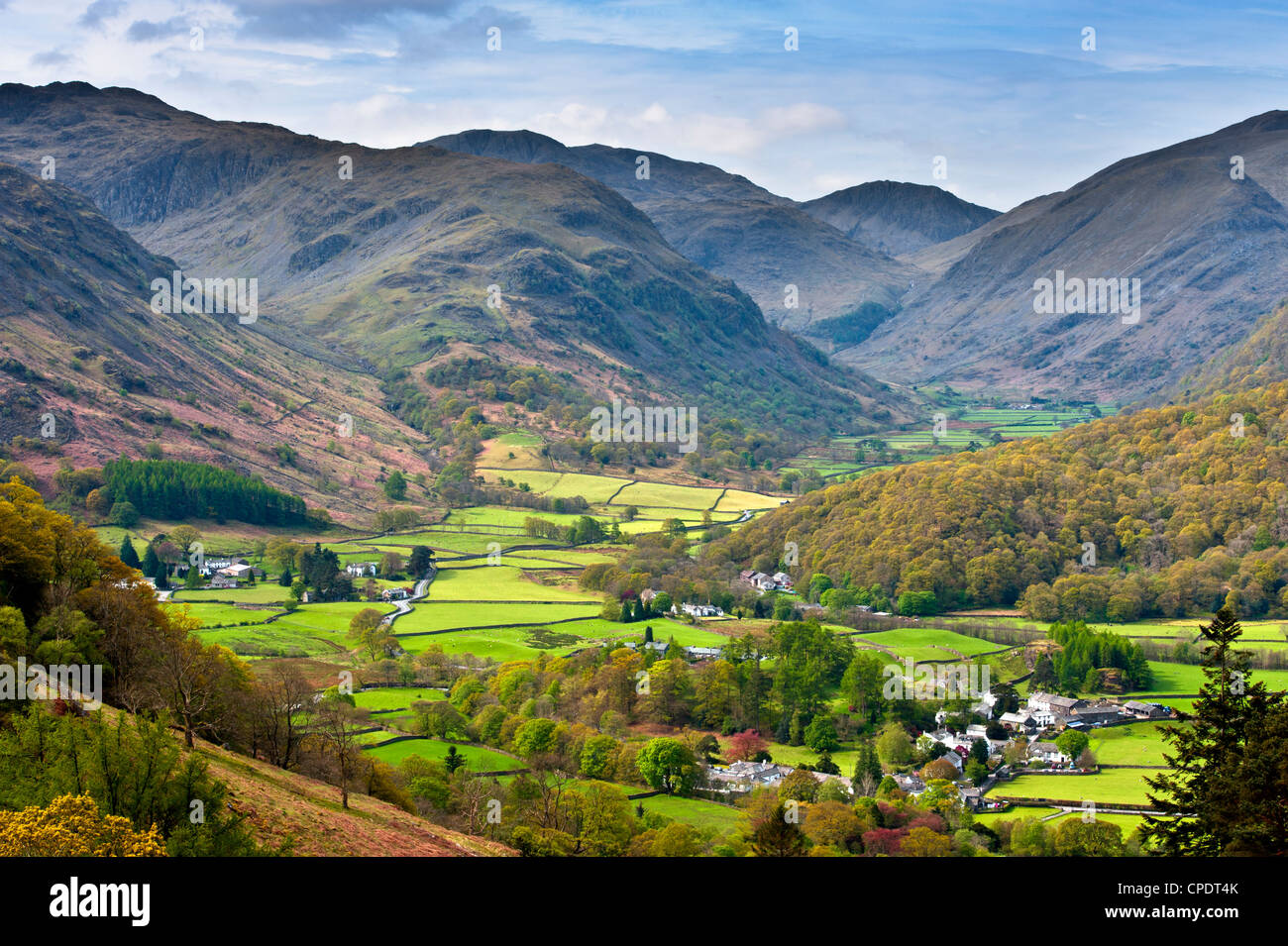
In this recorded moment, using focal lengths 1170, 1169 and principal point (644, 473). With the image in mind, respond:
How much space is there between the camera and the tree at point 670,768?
54.7 metres

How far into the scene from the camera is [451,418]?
606ft

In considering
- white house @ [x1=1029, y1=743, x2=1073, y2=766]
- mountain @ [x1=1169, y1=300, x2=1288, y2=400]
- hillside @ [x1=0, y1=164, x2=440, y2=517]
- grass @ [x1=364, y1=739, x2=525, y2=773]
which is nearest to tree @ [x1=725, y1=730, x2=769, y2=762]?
grass @ [x1=364, y1=739, x2=525, y2=773]

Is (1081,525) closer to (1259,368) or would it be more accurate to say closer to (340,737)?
(1259,368)

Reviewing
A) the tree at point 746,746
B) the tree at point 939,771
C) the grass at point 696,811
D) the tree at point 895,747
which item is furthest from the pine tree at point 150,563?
the tree at point 939,771

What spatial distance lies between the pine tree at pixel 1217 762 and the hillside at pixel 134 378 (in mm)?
108508

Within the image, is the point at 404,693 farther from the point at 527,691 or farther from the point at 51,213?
the point at 51,213

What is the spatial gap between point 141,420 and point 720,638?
83067 millimetres

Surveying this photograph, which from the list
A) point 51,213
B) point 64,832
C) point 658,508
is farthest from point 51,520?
point 51,213

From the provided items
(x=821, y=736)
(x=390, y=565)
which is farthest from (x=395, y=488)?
(x=821, y=736)

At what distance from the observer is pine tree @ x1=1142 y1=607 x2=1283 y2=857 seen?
25.9 metres

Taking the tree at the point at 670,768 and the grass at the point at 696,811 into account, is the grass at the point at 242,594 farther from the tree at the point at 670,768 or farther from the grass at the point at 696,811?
the grass at the point at 696,811

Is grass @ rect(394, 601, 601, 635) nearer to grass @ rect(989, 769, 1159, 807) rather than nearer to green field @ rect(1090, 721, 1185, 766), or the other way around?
green field @ rect(1090, 721, 1185, 766)

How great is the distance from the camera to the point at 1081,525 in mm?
112312
